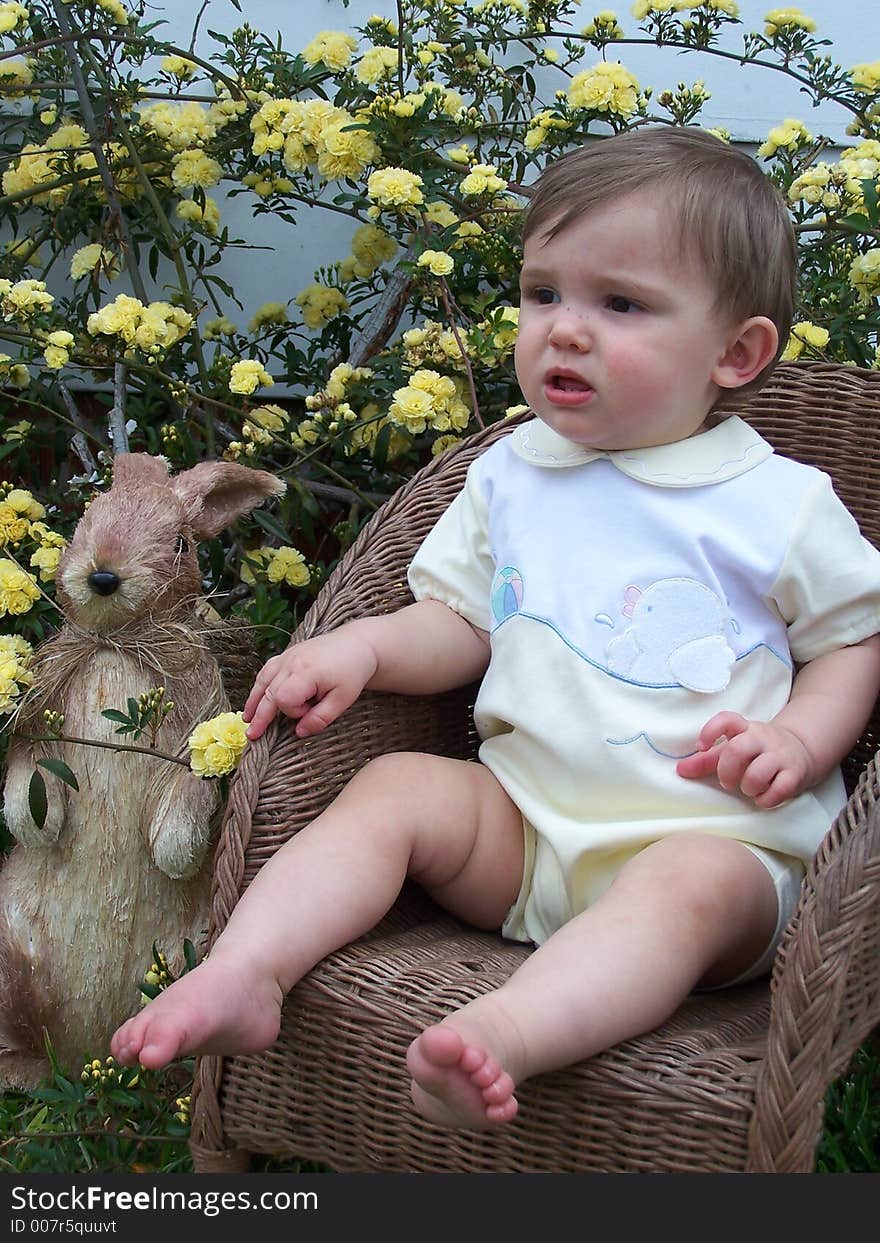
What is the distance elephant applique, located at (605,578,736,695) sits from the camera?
1560 mm

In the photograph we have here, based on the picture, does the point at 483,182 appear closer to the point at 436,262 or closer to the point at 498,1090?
the point at 436,262

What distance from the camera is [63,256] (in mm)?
3004

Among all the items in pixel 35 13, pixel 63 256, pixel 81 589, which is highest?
pixel 35 13

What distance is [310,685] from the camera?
1564 mm

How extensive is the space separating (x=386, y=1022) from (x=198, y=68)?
91.5 inches

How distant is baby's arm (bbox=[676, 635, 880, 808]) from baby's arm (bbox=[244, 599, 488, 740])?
15.4 inches

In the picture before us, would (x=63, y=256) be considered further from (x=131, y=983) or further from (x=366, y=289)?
(x=131, y=983)

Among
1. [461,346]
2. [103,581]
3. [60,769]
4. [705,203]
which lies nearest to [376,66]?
[461,346]

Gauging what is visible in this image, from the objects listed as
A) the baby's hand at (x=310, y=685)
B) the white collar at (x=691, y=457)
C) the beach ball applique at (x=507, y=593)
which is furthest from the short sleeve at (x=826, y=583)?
the baby's hand at (x=310, y=685)

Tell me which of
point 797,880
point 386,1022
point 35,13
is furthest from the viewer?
point 35,13

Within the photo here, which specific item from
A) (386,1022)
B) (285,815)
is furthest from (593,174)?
(386,1022)

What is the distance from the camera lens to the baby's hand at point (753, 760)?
1.43 meters

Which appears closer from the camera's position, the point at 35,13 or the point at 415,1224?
the point at 415,1224

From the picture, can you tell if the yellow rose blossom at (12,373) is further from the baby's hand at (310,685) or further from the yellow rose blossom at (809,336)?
the yellow rose blossom at (809,336)
